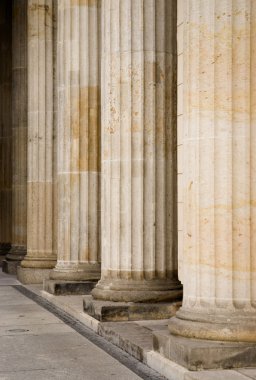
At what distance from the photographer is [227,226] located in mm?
11797

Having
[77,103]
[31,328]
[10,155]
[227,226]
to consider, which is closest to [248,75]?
[227,226]

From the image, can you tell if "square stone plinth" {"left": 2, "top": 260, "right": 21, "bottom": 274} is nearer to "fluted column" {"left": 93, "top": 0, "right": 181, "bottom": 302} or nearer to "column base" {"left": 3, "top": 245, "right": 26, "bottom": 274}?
"column base" {"left": 3, "top": 245, "right": 26, "bottom": 274}

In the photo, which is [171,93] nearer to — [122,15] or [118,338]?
[122,15]

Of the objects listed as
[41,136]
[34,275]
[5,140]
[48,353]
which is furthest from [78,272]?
[5,140]

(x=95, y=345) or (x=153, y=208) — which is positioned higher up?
(x=153, y=208)

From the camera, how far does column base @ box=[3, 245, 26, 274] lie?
32781 millimetres

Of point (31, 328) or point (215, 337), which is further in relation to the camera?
point (31, 328)

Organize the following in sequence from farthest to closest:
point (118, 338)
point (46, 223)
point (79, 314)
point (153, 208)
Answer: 1. point (46, 223)
2. point (79, 314)
3. point (153, 208)
4. point (118, 338)

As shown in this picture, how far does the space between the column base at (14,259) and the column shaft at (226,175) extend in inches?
838

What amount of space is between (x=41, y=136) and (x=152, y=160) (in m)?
10.9

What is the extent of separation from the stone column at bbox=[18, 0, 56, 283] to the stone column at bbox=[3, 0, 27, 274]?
15.9ft

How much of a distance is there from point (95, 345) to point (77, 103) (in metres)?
8.90

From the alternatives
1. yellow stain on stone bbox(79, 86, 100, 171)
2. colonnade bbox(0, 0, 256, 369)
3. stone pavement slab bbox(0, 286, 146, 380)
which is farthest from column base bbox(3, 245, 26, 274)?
stone pavement slab bbox(0, 286, 146, 380)

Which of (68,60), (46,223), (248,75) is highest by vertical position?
(68,60)
